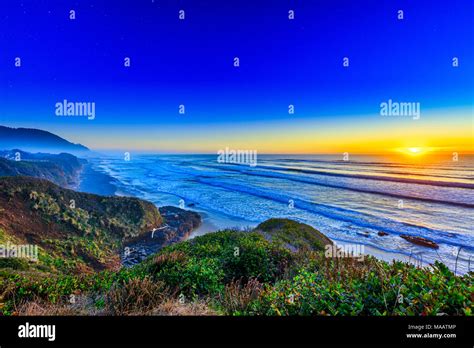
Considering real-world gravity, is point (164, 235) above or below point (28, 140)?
below

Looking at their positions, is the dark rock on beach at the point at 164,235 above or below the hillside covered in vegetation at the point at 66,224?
below

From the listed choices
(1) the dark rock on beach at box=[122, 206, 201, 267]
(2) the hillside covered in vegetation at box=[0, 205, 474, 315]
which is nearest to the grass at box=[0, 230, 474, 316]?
(2) the hillside covered in vegetation at box=[0, 205, 474, 315]

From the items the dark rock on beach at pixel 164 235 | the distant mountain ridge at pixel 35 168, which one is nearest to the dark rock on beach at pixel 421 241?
the dark rock on beach at pixel 164 235

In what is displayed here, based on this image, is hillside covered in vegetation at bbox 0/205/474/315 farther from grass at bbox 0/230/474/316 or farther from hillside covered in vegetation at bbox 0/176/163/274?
hillside covered in vegetation at bbox 0/176/163/274

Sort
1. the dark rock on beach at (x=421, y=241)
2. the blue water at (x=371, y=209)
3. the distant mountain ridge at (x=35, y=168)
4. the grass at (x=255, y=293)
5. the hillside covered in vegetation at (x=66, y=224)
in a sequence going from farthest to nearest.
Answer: the distant mountain ridge at (x=35, y=168)
the blue water at (x=371, y=209)
the dark rock on beach at (x=421, y=241)
the hillside covered in vegetation at (x=66, y=224)
the grass at (x=255, y=293)

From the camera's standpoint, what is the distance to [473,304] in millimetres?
2500

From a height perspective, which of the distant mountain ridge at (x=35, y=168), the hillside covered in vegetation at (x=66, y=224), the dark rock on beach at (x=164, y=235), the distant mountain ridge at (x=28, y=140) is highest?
the distant mountain ridge at (x=28, y=140)

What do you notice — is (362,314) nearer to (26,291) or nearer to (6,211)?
(26,291)

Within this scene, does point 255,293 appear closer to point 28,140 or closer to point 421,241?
point 421,241

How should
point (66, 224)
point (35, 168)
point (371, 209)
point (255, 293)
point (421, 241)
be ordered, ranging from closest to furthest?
point (255, 293), point (66, 224), point (421, 241), point (371, 209), point (35, 168)

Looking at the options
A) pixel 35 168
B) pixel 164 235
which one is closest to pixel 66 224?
pixel 164 235

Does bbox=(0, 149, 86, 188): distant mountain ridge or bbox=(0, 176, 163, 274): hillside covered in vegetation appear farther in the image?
bbox=(0, 149, 86, 188): distant mountain ridge

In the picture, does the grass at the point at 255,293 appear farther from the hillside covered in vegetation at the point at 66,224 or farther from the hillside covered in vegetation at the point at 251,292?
the hillside covered in vegetation at the point at 66,224
